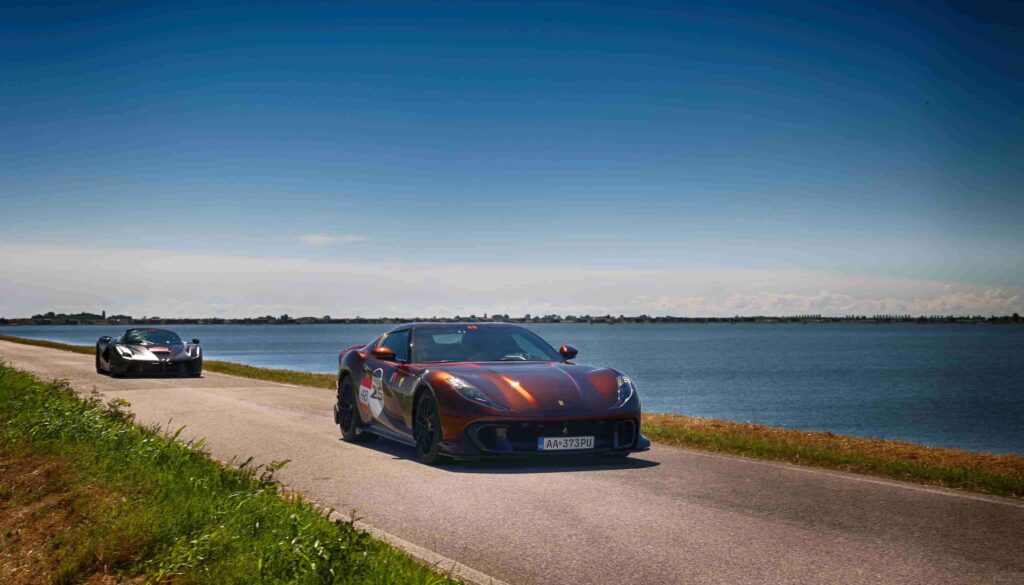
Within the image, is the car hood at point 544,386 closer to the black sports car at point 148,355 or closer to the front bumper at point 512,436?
the front bumper at point 512,436

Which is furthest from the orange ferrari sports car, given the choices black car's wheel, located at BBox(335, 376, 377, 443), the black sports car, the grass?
the black sports car

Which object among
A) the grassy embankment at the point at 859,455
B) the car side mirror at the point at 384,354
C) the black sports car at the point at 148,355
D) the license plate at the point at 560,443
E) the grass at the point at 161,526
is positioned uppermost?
the car side mirror at the point at 384,354

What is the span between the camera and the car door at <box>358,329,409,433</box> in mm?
11117

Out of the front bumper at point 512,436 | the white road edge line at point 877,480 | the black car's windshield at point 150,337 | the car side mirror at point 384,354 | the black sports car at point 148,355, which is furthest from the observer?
the black car's windshield at point 150,337

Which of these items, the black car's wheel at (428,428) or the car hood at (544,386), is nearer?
the car hood at (544,386)

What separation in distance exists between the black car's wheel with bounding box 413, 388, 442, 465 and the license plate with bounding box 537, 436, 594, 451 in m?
1.12

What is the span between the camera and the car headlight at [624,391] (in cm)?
991

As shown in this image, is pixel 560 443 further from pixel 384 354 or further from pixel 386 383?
pixel 386 383

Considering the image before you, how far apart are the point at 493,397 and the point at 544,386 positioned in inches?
23.0

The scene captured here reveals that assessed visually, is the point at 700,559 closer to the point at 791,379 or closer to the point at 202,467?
the point at 202,467

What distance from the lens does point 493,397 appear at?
9602 mm

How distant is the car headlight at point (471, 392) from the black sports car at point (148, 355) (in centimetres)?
1793

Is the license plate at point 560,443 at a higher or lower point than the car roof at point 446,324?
lower

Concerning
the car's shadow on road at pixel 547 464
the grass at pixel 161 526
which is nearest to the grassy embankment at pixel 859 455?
the car's shadow on road at pixel 547 464
